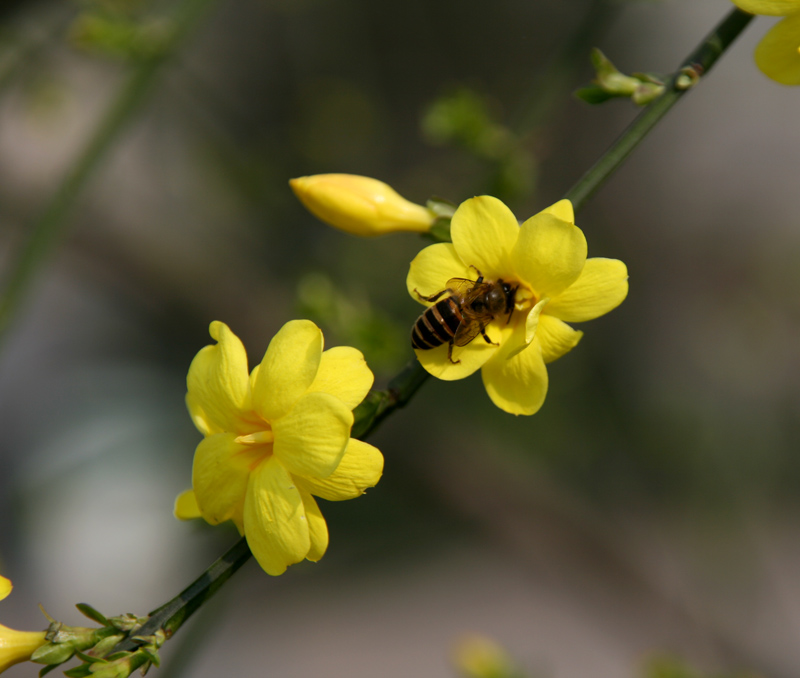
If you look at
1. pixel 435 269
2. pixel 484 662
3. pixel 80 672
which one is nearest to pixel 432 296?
pixel 435 269

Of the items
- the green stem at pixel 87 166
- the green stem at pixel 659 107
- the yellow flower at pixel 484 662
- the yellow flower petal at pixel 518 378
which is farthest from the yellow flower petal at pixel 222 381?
the yellow flower at pixel 484 662

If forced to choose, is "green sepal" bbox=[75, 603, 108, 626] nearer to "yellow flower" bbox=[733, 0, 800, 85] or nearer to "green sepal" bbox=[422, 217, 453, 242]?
"green sepal" bbox=[422, 217, 453, 242]

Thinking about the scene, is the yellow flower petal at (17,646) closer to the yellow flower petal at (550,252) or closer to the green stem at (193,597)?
the green stem at (193,597)

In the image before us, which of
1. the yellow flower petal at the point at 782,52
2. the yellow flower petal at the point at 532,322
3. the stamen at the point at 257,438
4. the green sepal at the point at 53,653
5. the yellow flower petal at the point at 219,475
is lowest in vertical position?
the green sepal at the point at 53,653

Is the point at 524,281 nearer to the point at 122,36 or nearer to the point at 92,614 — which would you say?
the point at 92,614

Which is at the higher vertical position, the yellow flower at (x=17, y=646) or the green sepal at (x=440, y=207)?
the green sepal at (x=440, y=207)

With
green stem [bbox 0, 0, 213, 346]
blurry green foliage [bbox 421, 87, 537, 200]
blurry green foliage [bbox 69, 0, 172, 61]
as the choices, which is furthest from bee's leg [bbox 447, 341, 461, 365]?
blurry green foliage [bbox 69, 0, 172, 61]
